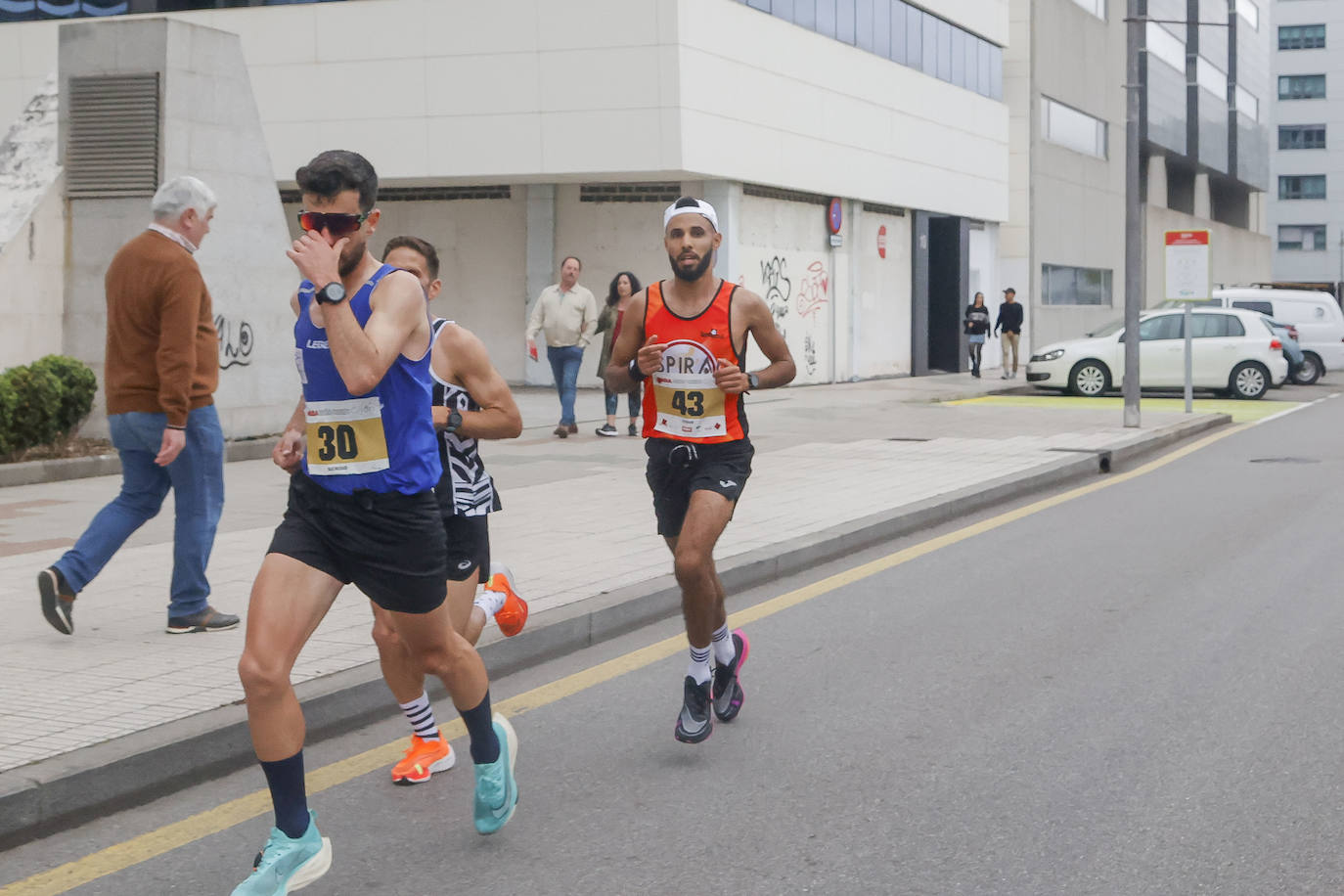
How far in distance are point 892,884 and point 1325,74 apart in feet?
339

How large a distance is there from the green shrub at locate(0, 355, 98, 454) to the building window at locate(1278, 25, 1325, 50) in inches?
3797

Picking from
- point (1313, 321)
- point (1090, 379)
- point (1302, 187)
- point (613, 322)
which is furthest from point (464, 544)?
point (1302, 187)

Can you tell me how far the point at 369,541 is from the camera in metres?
4.20

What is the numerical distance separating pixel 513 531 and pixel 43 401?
549 cm

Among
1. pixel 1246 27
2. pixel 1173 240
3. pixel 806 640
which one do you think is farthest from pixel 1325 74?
pixel 806 640

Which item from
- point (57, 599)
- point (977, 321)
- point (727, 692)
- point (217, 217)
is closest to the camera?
point (727, 692)

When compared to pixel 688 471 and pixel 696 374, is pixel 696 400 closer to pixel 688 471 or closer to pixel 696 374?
pixel 696 374

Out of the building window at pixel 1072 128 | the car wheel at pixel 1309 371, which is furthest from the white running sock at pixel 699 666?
the building window at pixel 1072 128

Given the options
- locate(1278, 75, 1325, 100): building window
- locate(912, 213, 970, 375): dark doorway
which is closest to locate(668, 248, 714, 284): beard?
locate(912, 213, 970, 375): dark doorway

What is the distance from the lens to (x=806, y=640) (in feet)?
24.2

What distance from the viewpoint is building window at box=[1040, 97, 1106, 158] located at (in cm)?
4338

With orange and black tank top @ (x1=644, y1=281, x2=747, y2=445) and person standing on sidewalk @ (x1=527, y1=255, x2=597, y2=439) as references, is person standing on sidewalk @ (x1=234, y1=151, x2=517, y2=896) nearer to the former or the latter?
orange and black tank top @ (x1=644, y1=281, x2=747, y2=445)

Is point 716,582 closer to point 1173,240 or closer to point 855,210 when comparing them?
point 1173,240

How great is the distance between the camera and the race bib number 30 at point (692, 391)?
5.62 metres
